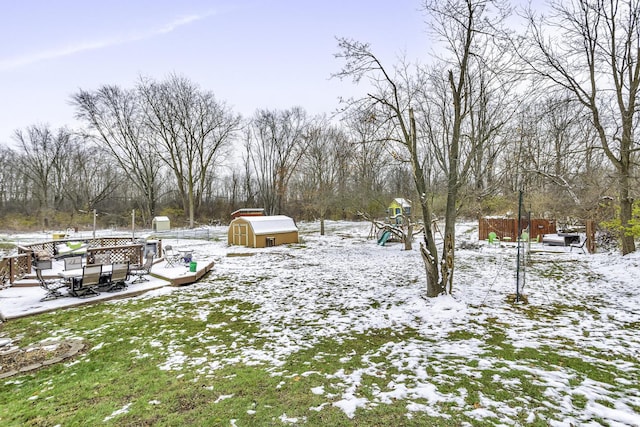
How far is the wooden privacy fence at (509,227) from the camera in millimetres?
19219

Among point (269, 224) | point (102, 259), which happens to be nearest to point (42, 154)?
point (269, 224)

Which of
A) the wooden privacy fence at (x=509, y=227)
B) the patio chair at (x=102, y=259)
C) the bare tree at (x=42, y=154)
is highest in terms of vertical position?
the bare tree at (x=42, y=154)

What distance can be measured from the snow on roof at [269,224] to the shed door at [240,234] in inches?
23.8

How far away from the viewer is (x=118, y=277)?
827 cm

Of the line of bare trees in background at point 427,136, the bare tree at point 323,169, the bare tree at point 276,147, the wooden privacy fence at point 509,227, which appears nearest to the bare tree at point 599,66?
the line of bare trees in background at point 427,136

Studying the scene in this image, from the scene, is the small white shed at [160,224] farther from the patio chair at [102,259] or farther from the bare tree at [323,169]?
the patio chair at [102,259]

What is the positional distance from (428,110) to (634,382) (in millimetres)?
6522

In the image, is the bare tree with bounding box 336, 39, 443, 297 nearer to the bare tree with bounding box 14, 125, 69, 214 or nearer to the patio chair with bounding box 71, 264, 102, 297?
the patio chair with bounding box 71, 264, 102, 297

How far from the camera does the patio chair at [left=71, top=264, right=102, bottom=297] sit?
7750 millimetres

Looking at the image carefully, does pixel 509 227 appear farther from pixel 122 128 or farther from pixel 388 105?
pixel 122 128

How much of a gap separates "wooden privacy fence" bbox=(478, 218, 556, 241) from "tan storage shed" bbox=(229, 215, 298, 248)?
1246 cm

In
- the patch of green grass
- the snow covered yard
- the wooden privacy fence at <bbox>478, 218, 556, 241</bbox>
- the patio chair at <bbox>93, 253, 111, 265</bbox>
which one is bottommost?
the snow covered yard

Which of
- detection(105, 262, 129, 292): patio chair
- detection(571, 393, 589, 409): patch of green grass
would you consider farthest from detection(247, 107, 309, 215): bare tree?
detection(571, 393, 589, 409): patch of green grass

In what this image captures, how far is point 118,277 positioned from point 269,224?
1135 centimetres
